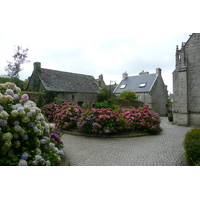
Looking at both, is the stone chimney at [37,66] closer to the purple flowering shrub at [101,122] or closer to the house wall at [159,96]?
the purple flowering shrub at [101,122]

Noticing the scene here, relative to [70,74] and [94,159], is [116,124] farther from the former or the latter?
[70,74]

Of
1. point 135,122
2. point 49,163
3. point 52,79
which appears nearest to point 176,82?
point 135,122

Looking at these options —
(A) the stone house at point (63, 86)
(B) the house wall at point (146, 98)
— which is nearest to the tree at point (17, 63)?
(A) the stone house at point (63, 86)

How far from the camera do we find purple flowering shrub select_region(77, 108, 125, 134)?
790cm

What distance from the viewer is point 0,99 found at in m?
3.11

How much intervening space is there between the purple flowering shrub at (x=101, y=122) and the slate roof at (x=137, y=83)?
19.8 m

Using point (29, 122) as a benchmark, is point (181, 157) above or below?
below

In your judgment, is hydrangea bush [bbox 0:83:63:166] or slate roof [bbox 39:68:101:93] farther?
slate roof [bbox 39:68:101:93]

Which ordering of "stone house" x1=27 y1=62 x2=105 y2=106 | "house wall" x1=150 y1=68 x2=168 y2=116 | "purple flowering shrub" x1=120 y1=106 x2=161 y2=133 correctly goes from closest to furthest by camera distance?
"purple flowering shrub" x1=120 y1=106 x2=161 y2=133 → "stone house" x1=27 y1=62 x2=105 y2=106 → "house wall" x1=150 y1=68 x2=168 y2=116

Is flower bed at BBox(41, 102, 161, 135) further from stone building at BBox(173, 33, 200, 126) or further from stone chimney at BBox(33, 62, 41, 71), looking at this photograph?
stone chimney at BBox(33, 62, 41, 71)

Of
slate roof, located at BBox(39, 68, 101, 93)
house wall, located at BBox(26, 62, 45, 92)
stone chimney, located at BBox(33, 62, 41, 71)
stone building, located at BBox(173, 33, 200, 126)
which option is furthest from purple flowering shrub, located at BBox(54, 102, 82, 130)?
stone chimney, located at BBox(33, 62, 41, 71)

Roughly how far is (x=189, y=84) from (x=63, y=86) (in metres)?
13.6

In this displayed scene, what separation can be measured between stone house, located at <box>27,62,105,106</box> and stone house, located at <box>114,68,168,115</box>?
8.70 meters

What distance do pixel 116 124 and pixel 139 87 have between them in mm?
21429
